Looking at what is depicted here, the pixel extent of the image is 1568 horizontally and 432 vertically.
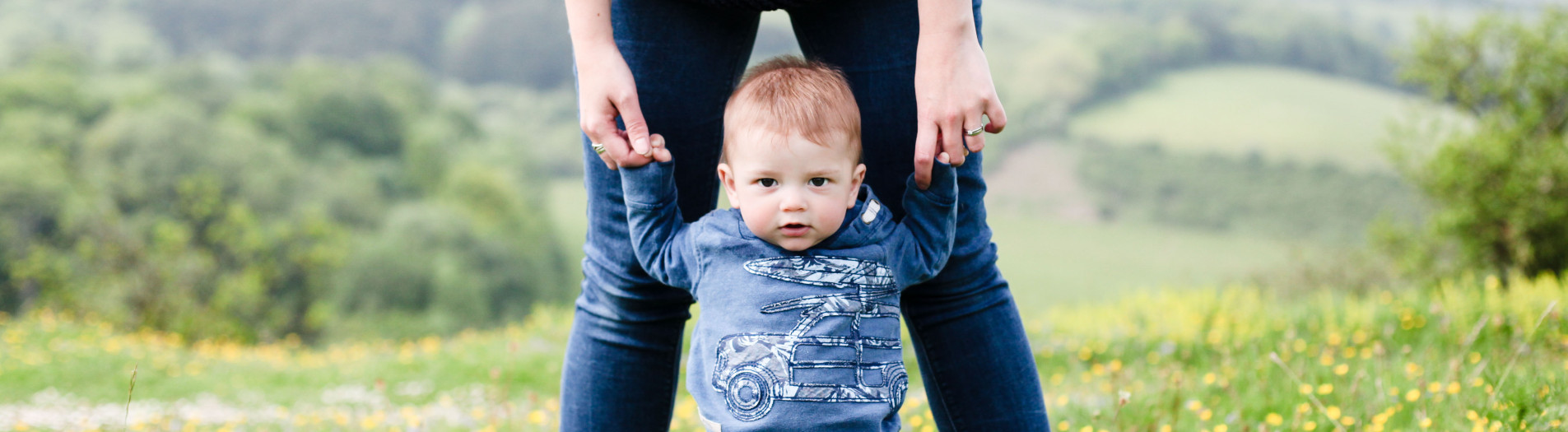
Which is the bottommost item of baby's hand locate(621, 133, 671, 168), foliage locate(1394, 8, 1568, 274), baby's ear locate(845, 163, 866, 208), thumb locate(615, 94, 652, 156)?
foliage locate(1394, 8, 1568, 274)

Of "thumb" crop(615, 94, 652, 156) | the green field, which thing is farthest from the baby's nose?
the green field

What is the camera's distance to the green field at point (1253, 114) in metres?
32.2

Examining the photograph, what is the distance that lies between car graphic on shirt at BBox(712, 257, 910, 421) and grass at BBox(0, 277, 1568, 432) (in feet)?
2.65

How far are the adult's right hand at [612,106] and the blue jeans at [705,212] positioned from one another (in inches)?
2.6

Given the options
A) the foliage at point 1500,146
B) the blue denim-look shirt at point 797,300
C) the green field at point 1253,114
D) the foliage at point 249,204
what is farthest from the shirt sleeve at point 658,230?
the green field at point 1253,114

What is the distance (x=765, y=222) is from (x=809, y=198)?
7 centimetres

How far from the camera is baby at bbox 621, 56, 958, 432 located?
1.28 meters

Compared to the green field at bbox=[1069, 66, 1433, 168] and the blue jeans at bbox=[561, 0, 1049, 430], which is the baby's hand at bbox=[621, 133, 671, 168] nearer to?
the blue jeans at bbox=[561, 0, 1049, 430]

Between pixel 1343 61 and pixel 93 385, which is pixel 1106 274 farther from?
pixel 93 385

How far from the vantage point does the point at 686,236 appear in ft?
4.51

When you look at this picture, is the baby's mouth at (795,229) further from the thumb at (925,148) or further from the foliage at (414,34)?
the foliage at (414,34)

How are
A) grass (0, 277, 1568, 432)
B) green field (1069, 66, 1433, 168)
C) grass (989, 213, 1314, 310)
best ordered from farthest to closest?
green field (1069, 66, 1433, 168) < grass (989, 213, 1314, 310) < grass (0, 277, 1568, 432)

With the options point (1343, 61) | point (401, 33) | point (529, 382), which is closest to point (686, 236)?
point (529, 382)

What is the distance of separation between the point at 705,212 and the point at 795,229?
28 cm
